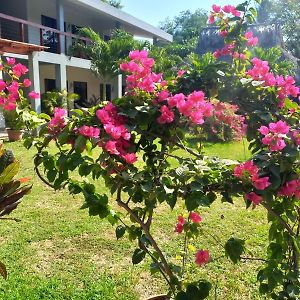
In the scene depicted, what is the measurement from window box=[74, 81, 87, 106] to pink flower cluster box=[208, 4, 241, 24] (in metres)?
16.8

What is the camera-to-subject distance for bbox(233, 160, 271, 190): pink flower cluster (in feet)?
4.58

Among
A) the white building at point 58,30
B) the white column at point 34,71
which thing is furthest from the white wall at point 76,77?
the white column at point 34,71

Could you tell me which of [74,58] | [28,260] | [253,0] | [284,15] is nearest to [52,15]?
[74,58]

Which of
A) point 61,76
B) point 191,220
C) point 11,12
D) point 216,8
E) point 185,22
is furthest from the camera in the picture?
point 185,22

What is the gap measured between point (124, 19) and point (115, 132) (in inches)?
668

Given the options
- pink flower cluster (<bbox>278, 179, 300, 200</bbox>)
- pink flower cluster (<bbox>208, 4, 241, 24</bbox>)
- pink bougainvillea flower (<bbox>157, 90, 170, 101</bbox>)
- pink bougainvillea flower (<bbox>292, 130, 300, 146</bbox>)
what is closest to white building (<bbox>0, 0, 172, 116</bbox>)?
pink flower cluster (<bbox>208, 4, 241, 24</bbox>)

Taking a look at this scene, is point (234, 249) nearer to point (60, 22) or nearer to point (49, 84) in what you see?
point (60, 22)

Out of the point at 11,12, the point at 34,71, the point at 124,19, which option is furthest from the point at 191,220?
the point at 124,19

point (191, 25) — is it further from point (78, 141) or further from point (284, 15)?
point (78, 141)

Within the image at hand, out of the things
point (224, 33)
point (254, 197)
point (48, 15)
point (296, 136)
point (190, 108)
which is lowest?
point (254, 197)

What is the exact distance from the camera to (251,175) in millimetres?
1428

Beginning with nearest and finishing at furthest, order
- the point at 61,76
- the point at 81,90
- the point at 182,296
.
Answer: the point at 182,296 < the point at 61,76 < the point at 81,90

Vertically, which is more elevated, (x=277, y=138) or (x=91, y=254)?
(x=277, y=138)

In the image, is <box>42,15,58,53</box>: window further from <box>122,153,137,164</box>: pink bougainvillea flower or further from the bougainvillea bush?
<box>122,153,137,164</box>: pink bougainvillea flower
